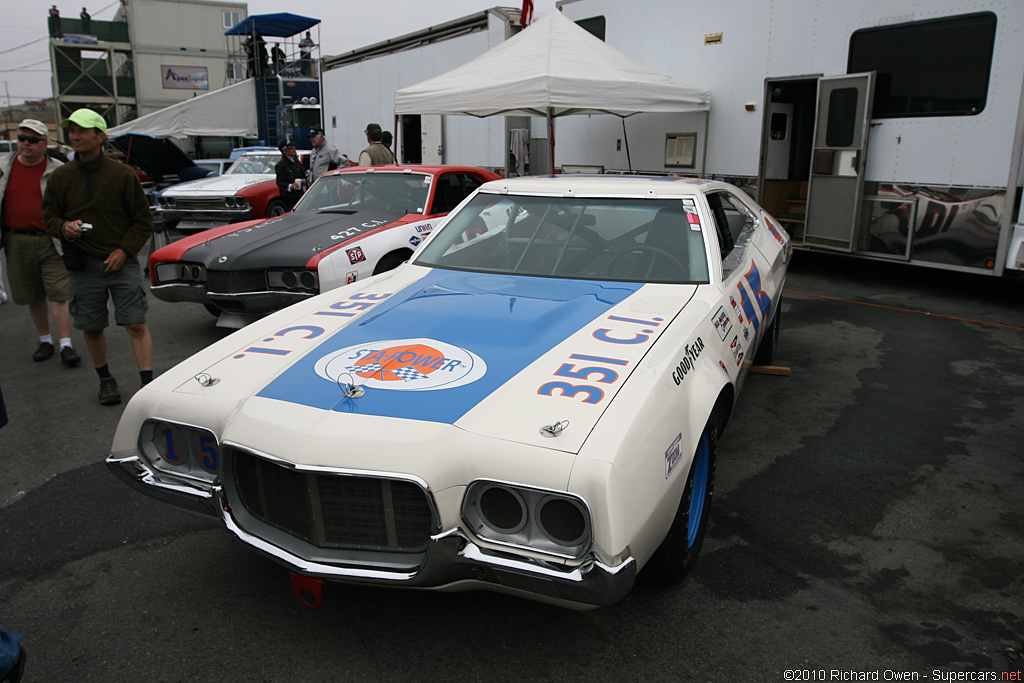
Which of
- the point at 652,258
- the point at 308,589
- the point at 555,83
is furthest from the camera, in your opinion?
the point at 555,83

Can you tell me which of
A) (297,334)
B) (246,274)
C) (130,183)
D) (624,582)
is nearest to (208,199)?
(246,274)

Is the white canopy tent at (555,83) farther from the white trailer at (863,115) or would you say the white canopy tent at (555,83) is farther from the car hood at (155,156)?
the car hood at (155,156)

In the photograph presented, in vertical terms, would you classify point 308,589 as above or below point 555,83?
below

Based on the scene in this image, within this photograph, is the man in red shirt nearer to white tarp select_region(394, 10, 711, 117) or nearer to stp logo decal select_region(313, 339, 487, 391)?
stp logo decal select_region(313, 339, 487, 391)

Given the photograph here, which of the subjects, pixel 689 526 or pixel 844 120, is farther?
pixel 844 120

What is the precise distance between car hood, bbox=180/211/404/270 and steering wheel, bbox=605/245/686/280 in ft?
9.70

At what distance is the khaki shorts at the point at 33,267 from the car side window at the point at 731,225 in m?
4.76

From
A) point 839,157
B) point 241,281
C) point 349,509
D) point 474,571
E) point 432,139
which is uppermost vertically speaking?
point 432,139

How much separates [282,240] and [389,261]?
90 cm

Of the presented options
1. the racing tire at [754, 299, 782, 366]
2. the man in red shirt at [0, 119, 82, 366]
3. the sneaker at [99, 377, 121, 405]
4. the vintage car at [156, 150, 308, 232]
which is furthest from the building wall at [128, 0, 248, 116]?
the racing tire at [754, 299, 782, 366]

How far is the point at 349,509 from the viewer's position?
87.2 inches

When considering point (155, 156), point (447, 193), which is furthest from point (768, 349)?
point (155, 156)

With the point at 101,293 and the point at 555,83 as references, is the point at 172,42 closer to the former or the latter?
the point at 555,83

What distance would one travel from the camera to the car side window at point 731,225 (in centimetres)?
389
